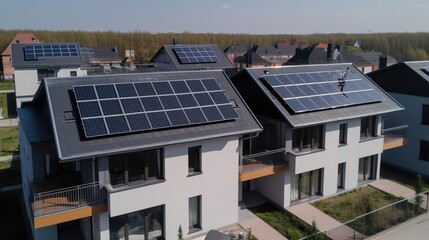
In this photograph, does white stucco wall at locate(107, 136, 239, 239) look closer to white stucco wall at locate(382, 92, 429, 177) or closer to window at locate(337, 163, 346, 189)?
window at locate(337, 163, 346, 189)

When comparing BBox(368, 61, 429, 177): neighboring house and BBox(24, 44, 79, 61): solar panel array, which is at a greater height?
BBox(24, 44, 79, 61): solar panel array

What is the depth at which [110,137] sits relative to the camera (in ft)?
48.0

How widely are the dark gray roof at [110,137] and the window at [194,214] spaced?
300cm

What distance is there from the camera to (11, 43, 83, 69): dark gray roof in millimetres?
36784

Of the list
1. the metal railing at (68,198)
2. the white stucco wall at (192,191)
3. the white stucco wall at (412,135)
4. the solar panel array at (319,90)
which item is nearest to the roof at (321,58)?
the white stucco wall at (412,135)

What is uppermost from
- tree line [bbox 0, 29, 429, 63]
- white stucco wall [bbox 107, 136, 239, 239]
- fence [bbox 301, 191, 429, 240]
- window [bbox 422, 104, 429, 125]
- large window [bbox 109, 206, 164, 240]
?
tree line [bbox 0, 29, 429, 63]

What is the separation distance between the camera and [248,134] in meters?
18.2

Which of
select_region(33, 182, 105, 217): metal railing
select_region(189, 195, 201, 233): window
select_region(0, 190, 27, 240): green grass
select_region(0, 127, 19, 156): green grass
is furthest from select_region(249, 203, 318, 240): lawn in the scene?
select_region(0, 127, 19, 156): green grass

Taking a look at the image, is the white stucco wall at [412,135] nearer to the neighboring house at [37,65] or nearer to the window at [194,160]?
the window at [194,160]

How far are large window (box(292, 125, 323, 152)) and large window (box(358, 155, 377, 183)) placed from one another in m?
4.46

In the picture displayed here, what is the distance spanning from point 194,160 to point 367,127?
12535 mm

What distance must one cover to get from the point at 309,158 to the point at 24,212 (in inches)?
603

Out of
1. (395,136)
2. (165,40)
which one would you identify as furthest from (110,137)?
(165,40)

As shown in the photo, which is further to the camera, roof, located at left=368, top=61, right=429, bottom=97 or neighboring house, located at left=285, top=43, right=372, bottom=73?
neighboring house, located at left=285, top=43, right=372, bottom=73
